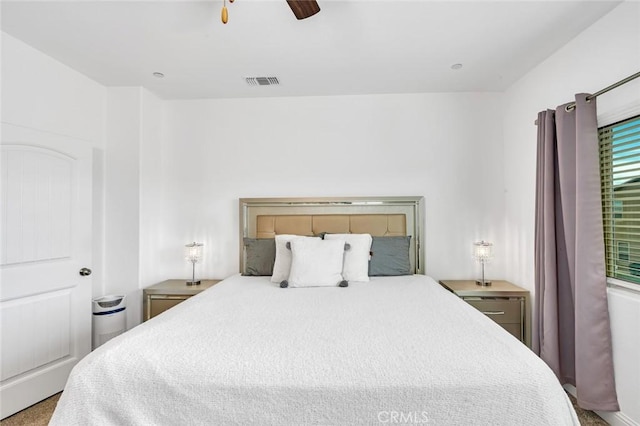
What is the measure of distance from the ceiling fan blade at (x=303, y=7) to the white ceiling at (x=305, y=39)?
10.0 inches

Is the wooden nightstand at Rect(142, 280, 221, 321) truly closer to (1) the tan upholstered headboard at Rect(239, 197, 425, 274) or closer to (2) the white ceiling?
(1) the tan upholstered headboard at Rect(239, 197, 425, 274)

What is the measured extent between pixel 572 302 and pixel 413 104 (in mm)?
2207

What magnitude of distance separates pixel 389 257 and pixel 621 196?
5.50 feet

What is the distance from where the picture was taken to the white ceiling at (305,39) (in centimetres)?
187

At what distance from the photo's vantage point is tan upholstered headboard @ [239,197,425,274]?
3172 millimetres

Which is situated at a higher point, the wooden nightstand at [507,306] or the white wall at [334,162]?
the white wall at [334,162]

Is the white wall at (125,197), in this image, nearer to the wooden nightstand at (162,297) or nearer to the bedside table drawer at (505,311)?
the wooden nightstand at (162,297)

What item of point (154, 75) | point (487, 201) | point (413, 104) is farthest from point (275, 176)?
point (487, 201)

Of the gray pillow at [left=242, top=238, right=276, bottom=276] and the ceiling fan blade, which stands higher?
the ceiling fan blade

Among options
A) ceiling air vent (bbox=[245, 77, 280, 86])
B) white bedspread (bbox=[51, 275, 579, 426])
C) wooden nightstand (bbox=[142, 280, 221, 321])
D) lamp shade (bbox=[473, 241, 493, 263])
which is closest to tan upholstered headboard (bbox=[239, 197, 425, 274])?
lamp shade (bbox=[473, 241, 493, 263])

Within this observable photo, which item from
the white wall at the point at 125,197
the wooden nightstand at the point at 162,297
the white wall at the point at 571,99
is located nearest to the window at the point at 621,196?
the white wall at the point at 571,99

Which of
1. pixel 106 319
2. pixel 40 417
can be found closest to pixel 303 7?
pixel 106 319

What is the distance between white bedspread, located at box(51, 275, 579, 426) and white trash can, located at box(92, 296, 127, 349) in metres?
1.59

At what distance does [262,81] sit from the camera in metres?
2.89
